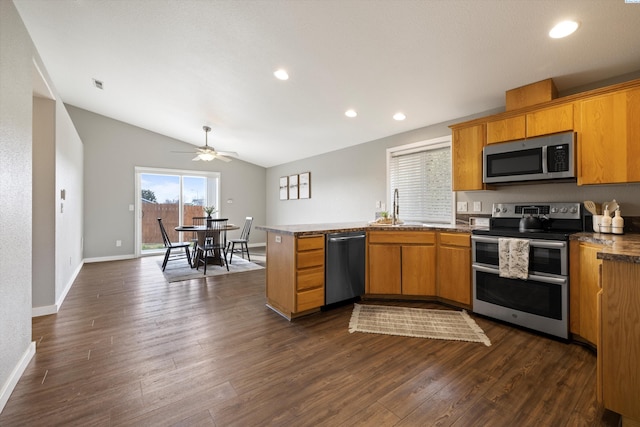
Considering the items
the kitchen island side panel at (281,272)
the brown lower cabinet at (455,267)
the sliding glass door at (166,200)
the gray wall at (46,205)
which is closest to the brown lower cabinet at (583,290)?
the brown lower cabinet at (455,267)

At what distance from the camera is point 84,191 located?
222 inches

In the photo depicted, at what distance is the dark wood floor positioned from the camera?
1471 millimetres

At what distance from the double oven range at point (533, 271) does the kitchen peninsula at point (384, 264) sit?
0.19 meters

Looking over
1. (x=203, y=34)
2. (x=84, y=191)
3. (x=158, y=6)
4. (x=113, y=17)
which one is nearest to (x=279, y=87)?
(x=203, y=34)

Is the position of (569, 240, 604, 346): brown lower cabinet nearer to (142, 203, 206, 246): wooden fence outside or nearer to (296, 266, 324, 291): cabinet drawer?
(296, 266, 324, 291): cabinet drawer

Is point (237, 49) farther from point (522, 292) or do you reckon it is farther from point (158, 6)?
point (522, 292)

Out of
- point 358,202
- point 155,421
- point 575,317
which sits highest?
point 358,202

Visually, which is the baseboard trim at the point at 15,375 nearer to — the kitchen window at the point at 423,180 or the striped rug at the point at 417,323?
the striped rug at the point at 417,323

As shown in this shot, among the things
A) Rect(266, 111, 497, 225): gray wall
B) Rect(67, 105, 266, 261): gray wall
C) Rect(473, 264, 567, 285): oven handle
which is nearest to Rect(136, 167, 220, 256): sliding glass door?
Rect(67, 105, 266, 261): gray wall

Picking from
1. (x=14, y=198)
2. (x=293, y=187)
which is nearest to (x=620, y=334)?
(x=14, y=198)

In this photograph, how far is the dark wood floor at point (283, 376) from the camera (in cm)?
147

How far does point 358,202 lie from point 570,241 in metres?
3.04

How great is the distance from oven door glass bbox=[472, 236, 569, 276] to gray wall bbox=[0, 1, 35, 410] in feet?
11.8

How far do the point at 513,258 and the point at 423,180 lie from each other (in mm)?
1802
